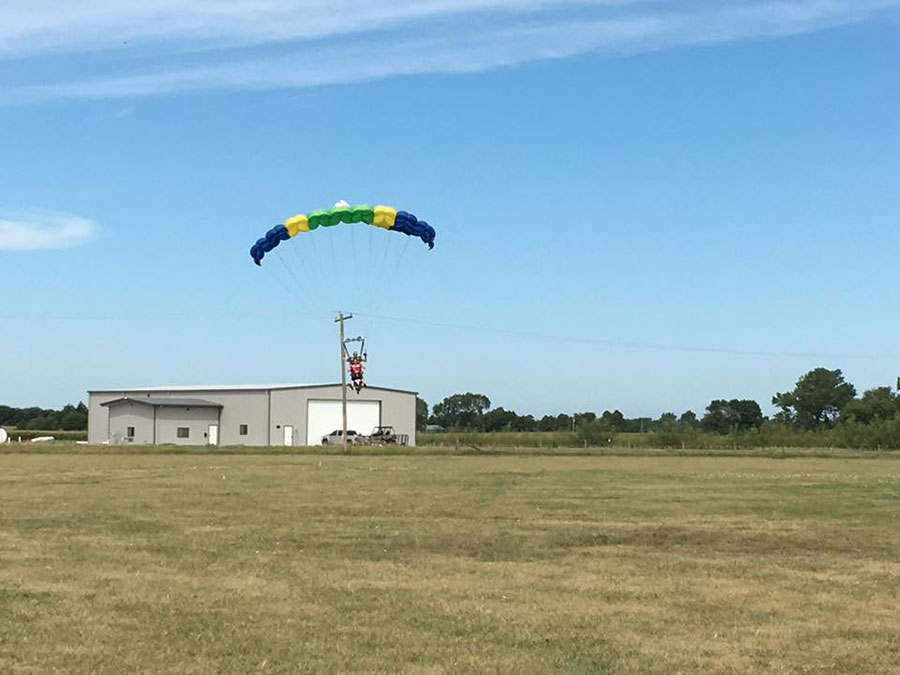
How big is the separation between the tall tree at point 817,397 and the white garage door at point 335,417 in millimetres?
97264

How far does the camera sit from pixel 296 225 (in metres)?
43.9

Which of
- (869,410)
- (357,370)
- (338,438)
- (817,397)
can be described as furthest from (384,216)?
(817,397)

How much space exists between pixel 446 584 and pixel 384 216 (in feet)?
98.7

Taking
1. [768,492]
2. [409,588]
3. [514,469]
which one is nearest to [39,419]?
[514,469]

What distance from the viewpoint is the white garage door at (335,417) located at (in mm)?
97250

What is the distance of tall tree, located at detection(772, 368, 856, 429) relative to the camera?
583 ft

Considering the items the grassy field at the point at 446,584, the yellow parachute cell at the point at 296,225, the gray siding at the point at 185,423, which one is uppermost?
the yellow parachute cell at the point at 296,225

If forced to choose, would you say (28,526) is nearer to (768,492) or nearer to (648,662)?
(648,662)

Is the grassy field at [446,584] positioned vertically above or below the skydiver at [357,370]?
below

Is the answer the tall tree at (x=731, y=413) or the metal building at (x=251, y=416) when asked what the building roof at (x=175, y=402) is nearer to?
the metal building at (x=251, y=416)

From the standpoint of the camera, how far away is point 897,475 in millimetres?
45406

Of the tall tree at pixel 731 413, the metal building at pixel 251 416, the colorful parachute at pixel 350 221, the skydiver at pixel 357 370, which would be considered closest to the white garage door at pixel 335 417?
the metal building at pixel 251 416

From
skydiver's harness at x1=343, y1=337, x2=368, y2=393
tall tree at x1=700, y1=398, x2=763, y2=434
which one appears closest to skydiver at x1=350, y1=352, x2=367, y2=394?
skydiver's harness at x1=343, y1=337, x2=368, y2=393

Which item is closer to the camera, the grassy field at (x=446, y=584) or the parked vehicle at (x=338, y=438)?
the grassy field at (x=446, y=584)
